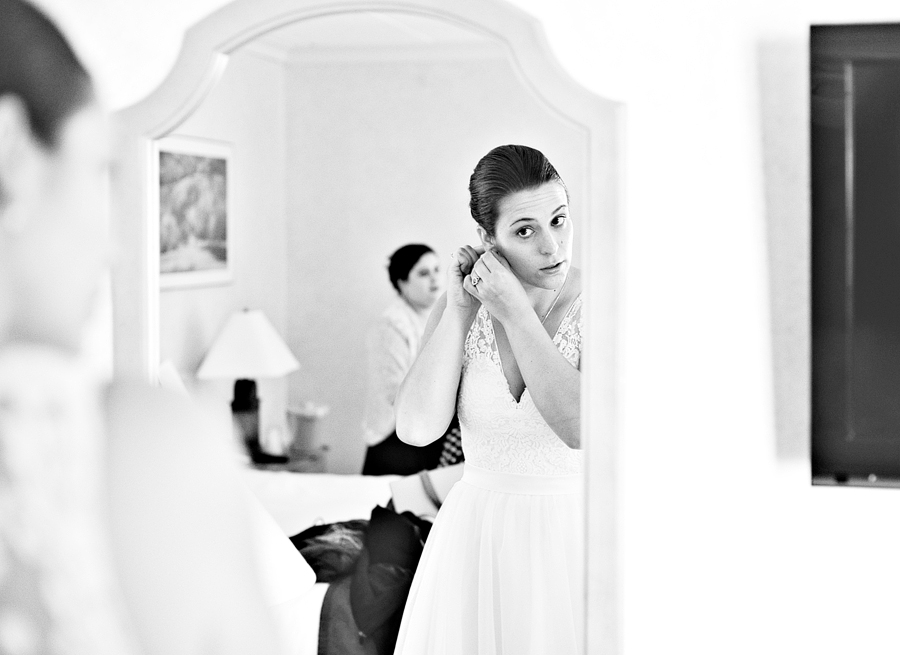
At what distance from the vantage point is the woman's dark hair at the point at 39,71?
55.5 inches

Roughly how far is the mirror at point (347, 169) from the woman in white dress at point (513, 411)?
2 cm

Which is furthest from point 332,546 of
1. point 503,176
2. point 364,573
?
point 503,176

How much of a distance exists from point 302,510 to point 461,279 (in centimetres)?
40

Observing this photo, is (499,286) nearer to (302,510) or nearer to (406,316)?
(406,316)

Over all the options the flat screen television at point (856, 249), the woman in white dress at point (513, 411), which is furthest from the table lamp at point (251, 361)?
the flat screen television at point (856, 249)

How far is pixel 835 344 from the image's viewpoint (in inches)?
48.3

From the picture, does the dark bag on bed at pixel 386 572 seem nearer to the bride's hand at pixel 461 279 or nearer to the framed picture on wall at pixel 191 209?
the bride's hand at pixel 461 279

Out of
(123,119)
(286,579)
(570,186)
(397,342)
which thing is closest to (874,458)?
(570,186)

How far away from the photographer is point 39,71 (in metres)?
1.41

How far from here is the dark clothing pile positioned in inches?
51.2

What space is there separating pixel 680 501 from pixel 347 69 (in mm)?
741

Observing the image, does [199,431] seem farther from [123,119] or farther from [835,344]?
[835,344]

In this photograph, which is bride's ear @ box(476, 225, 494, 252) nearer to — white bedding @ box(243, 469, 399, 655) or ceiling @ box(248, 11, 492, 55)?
ceiling @ box(248, 11, 492, 55)

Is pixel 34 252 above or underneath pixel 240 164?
underneath
